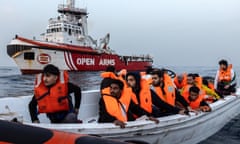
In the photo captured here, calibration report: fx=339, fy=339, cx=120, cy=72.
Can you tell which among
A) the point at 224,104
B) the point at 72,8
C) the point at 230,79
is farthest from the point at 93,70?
Result: the point at 224,104

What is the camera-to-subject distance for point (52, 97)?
14.1ft

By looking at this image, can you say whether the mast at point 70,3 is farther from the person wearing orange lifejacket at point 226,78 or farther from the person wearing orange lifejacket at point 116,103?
the person wearing orange lifejacket at point 116,103

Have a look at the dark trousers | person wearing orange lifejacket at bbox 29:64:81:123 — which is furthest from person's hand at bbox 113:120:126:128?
the dark trousers

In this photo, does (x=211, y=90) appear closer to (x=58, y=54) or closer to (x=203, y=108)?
(x=203, y=108)

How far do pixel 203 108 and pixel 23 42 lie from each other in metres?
21.0

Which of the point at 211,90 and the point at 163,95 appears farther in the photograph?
the point at 211,90

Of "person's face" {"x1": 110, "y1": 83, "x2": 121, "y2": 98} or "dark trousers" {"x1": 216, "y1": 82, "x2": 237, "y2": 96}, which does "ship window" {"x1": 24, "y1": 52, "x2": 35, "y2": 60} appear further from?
"person's face" {"x1": 110, "y1": 83, "x2": 121, "y2": 98}

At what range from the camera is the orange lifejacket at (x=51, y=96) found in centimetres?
430

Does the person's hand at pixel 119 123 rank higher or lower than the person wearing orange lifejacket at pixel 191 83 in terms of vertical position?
lower

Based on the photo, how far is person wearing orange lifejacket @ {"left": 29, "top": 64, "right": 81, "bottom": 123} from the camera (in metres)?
4.26

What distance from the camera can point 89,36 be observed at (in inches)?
1328

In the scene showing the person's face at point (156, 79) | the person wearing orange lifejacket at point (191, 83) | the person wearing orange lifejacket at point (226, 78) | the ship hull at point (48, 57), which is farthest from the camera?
the ship hull at point (48, 57)

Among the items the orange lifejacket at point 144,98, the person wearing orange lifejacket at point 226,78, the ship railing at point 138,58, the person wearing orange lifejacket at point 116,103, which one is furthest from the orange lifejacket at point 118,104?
the ship railing at point 138,58

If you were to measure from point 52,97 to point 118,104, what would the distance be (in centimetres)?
85
